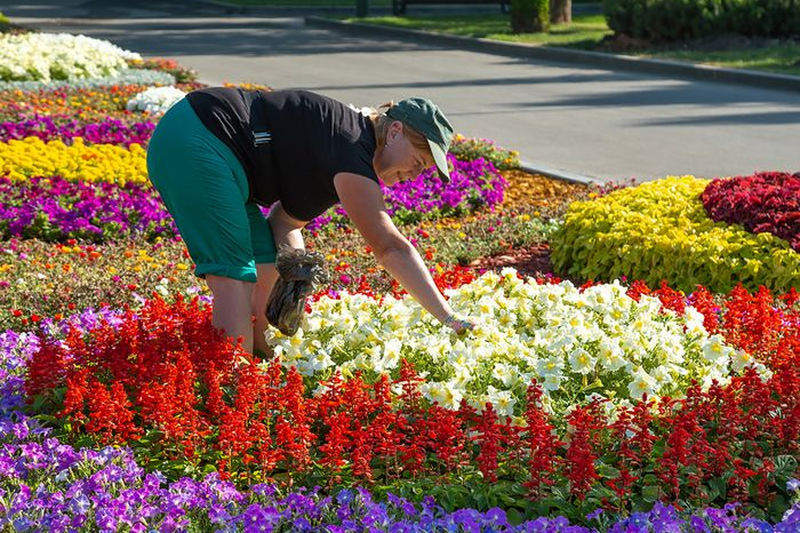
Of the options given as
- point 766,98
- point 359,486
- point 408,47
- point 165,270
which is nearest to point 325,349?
point 359,486

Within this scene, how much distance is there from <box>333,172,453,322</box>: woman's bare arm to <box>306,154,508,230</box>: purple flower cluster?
3.72 metres

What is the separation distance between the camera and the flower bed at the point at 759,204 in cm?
620

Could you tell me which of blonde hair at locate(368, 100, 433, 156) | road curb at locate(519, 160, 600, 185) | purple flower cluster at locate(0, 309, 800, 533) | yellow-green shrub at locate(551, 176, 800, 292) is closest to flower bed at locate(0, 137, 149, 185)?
road curb at locate(519, 160, 600, 185)

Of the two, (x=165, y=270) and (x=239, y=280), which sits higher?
(x=239, y=280)

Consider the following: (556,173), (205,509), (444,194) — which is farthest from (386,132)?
(556,173)

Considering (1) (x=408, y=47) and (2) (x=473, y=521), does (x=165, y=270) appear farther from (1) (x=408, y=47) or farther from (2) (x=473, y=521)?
(1) (x=408, y=47)

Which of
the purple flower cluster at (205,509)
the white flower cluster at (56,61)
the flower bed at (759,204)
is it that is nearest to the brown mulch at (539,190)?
the flower bed at (759,204)

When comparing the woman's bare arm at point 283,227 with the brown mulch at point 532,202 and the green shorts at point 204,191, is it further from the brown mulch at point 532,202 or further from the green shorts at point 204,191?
the brown mulch at point 532,202

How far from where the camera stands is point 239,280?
Answer: 428cm

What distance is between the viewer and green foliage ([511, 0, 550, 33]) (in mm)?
22391

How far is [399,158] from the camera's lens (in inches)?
162

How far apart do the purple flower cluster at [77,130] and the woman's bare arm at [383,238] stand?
636cm

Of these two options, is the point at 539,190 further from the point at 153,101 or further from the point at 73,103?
the point at 73,103

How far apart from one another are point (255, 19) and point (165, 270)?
2370cm
